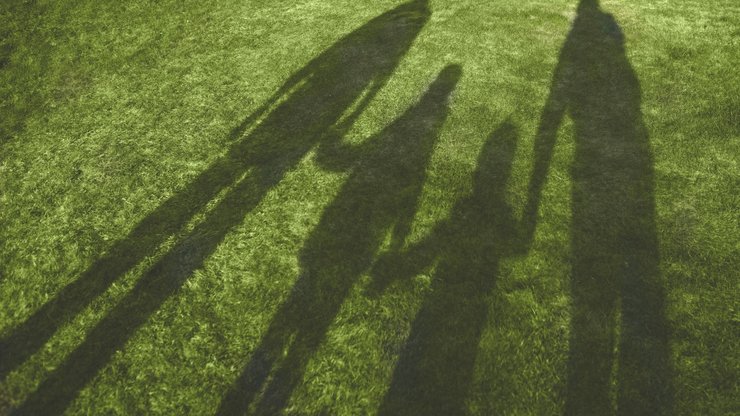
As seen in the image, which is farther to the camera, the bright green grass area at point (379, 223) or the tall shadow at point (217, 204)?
the tall shadow at point (217, 204)

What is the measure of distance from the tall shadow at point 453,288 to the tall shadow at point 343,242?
355 mm

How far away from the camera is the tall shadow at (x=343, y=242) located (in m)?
3.18

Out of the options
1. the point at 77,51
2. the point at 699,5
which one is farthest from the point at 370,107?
the point at 699,5

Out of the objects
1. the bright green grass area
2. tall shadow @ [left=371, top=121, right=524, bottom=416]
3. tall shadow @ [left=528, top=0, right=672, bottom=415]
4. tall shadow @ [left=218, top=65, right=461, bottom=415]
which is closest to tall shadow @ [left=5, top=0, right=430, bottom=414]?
the bright green grass area

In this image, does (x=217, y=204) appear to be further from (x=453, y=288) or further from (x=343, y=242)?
(x=453, y=288)

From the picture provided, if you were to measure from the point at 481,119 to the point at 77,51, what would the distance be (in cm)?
724

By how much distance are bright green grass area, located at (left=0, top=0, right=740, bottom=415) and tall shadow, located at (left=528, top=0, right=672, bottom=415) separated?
0.07 feet

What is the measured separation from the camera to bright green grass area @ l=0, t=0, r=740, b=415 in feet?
10.4

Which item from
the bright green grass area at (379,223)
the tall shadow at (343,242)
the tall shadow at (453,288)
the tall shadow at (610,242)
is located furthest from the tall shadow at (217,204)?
the tall shadow at (610,242)

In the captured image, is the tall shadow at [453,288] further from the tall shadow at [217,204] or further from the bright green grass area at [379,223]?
the tall shadow at [217,204]

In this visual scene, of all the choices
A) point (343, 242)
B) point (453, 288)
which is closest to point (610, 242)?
point (453, 288)

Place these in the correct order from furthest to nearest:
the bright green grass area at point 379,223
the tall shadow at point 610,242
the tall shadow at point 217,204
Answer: the tall shadow at point 217,204 < the bright green grass area at point 379,223 < the tall shadow at point 610,242

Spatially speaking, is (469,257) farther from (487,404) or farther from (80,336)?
(80,336)

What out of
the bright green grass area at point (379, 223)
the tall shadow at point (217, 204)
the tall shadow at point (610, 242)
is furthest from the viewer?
the tall shadow at point (217, 204)
